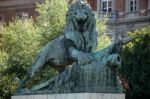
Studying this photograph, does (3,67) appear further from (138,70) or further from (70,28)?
(70,28)

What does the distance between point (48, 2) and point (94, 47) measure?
76.0ft

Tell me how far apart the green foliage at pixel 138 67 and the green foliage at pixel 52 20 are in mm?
4441

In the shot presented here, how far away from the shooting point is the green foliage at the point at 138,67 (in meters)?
37.2

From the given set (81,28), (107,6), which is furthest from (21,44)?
(107,6)

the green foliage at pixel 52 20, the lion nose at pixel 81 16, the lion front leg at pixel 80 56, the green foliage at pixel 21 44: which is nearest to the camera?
the lion front leg at pixel 80 56

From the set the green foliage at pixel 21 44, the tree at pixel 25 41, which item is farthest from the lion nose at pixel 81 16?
the green foliage at pixel 21 44

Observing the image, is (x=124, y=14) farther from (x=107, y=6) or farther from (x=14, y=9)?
(x=14, y=9)

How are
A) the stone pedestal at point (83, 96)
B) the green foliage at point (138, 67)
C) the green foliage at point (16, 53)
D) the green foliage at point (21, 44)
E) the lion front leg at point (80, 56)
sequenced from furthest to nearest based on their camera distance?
the green foliage at point (138, 67)
the green foliage at point (21, 44)
the green foliage at point (16, 53)
the lion front leg at point (80, 56)
the stone pedestal at point (83, 96)

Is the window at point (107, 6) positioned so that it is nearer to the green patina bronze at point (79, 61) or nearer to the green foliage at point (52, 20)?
the green foliage at point (52, 20)

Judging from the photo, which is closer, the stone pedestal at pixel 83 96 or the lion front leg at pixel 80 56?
the stone pedestal at pixel 83 96

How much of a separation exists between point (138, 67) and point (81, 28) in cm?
2222

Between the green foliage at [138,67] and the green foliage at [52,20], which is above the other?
the green foliage at [52,20]

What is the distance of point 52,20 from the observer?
37188mm

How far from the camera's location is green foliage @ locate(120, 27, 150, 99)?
37.2 metres
